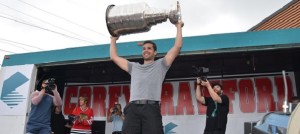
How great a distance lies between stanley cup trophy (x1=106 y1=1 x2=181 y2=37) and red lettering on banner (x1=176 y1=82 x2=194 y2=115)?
16.2 ft

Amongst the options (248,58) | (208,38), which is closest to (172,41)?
(208,38)

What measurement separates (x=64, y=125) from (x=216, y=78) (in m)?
4.28

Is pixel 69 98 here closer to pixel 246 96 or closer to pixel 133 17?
pixel 246 96

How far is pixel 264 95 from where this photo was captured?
8281 millimetres

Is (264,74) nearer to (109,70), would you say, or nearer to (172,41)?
(172,41)

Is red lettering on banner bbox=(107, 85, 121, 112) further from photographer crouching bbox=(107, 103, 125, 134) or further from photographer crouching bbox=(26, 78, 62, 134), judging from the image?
photographer crouching bbox=(26, 78, 62, 134)

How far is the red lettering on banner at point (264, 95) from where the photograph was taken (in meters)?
8.16

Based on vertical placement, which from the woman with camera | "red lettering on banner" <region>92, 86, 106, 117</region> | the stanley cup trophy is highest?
the stanley cup trophy

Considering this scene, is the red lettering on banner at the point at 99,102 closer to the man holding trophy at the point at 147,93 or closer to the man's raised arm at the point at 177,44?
the man holding trophy at the point at 147,93

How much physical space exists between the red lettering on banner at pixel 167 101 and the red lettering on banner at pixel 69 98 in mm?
2898

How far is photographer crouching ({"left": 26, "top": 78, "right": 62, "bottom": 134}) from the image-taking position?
5.54 meters

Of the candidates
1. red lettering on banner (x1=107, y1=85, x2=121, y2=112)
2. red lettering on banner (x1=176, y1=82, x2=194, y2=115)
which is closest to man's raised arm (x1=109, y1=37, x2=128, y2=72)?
red lettering on banner (x1=176, y1=82, x2=194, y2=115)

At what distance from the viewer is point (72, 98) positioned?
10281mm

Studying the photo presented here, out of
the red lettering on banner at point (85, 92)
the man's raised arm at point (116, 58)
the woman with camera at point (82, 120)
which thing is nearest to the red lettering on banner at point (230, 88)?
the woman with camera at point (82, 120)
